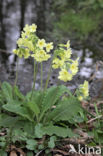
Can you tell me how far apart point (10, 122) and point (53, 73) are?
6.95 ft

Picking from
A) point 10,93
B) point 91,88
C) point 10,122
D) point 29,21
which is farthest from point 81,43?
point 10,122

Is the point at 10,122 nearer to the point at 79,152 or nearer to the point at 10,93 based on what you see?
the point at 10,93

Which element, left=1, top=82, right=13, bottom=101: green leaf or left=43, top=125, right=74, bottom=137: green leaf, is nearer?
left=43, top=125, right=74, bottom=137: green leaf

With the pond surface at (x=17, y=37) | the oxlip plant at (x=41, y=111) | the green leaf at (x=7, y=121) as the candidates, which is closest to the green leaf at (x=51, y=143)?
the oxlip plant at (x=41, y=111)

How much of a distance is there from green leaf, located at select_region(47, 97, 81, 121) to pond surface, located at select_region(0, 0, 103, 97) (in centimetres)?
45

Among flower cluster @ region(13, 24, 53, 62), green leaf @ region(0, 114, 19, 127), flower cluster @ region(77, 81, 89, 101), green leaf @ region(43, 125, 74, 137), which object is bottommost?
Answer: green leaf @ region(43, 125, 74, 137)

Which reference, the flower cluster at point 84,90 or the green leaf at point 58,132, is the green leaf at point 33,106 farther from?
the flower cluster at point 84,90

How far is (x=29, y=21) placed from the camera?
659 centimetres

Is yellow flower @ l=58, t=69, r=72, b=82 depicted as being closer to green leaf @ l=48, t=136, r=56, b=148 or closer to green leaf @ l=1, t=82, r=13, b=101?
green leaf @ l=48, t=136, r=56, b=148

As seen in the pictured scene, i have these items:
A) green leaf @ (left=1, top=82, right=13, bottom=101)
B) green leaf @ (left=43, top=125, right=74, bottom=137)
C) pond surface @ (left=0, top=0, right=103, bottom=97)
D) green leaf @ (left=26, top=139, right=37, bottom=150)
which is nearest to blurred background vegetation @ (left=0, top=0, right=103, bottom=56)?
pond surface @ (left=0, top=0, right=103, bottom=97)

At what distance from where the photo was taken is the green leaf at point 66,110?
2453mm

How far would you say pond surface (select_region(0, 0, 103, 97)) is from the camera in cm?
411

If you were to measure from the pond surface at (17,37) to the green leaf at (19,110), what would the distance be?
0.89 m

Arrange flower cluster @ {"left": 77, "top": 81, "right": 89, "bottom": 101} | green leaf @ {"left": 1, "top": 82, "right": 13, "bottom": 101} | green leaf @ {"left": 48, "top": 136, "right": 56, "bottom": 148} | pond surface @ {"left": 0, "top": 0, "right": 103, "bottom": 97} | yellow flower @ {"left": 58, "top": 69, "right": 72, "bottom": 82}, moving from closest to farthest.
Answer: yellow flower @ {"left": 58, "top": 69, "right": 72, "bottom": 82} → green leaf @ {"left": 48, "top": 136, "right": 56, "bottom": 148} → flower cluster @ {"left": 77, "top": 81, "right": 89, "bottom": 101} → green leaf @ {"left": 1, "top": 82, "right": 13, "bottom": 101} → pond surface @ {"left": 0, "top": 0, "right": 103, "bottom": 97}
